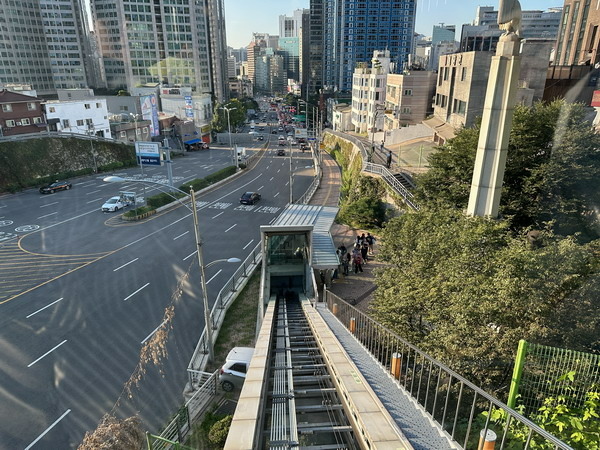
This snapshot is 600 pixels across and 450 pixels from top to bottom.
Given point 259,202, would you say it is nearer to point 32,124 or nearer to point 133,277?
point 133,277

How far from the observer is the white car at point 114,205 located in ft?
107

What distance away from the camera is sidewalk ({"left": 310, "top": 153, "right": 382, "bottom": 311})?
16.8 m

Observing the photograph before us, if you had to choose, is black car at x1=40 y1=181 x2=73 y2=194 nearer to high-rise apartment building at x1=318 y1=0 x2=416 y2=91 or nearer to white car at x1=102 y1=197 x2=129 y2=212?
white car at x1=102 y1=197 x2=129 y2=212

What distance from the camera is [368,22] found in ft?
413

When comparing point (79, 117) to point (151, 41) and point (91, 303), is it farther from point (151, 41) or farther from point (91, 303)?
point (151, 41)

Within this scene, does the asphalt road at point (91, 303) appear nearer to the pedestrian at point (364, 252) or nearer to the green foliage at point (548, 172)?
the pedestrian at point (364, 252)

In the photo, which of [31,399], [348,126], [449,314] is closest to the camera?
[449,314]

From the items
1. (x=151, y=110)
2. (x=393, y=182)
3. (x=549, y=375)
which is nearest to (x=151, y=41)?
(x=151, y=110)

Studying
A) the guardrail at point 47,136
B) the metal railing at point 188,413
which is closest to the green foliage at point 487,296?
the metal railing at point 188,413

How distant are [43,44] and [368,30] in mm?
99103

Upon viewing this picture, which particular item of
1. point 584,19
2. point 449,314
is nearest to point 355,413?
point 449,314

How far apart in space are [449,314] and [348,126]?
71467 mm

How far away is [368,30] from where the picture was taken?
127062 millimetres

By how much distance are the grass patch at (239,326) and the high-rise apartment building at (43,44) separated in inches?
4194
